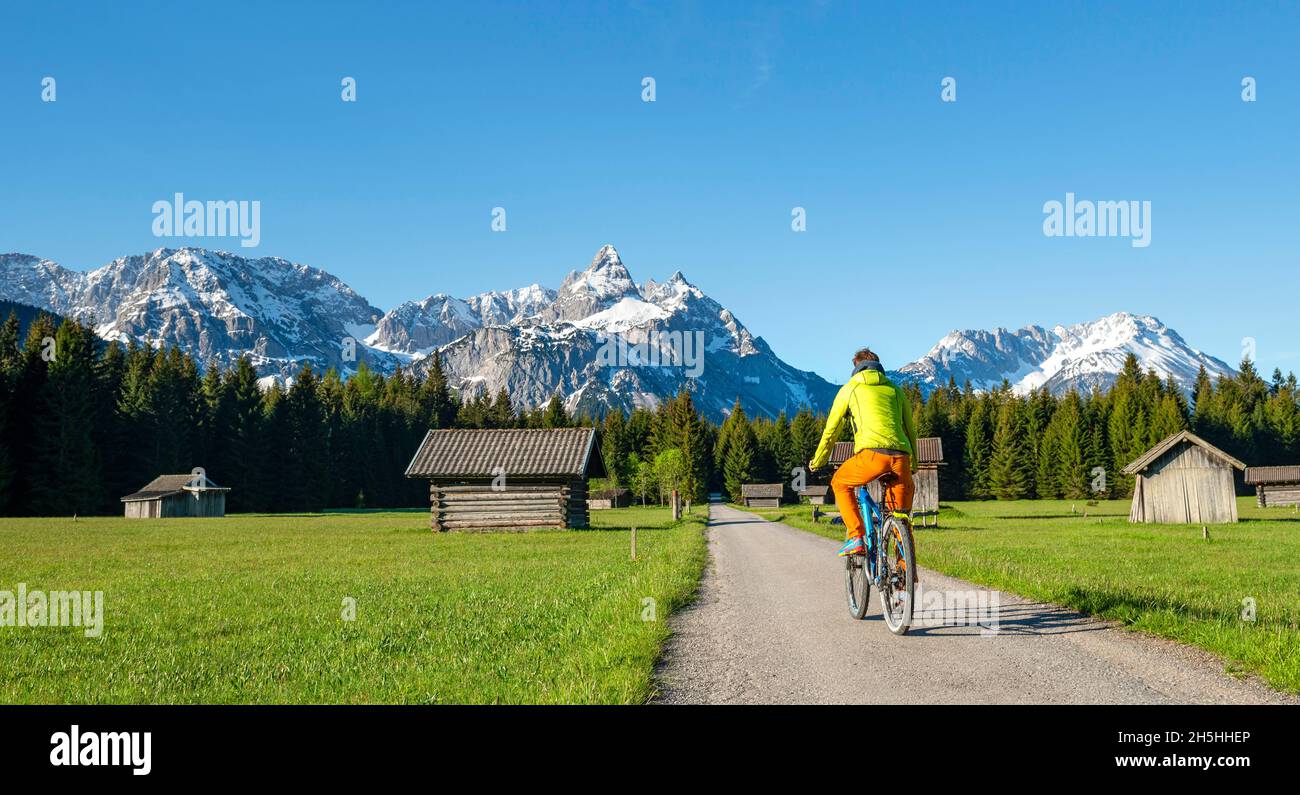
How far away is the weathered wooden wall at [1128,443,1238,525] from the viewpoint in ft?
142

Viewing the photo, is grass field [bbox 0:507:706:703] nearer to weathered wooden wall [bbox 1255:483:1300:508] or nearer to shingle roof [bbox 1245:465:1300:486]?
weathered wooden wall [bbox 1255:483:1300:508]

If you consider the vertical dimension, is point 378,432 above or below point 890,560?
above

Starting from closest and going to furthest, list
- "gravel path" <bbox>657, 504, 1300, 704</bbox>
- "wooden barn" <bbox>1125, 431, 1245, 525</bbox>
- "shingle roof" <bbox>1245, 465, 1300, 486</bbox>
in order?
"gravel path" <bbox>657, 504, 1300, 704</bbox> → "wooden barn" <bbox>1125, 431, 1245, 525</bbox> → "shingle roof" <bbox>1245, 465, 1300, 486</bbox>

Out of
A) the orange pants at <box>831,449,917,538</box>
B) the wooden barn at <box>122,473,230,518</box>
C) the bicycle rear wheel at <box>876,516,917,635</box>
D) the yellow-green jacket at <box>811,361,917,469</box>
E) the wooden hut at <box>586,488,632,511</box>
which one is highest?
the yellow-green jacket at <box>811,361,917,469</box>

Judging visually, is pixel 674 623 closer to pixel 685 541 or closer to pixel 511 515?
pixel 685 541

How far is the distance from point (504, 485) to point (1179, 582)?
2942 cm

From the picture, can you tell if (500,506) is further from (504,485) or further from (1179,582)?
(1179,582)

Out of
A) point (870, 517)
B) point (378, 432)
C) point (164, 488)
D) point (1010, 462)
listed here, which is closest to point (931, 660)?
point (870, 517)

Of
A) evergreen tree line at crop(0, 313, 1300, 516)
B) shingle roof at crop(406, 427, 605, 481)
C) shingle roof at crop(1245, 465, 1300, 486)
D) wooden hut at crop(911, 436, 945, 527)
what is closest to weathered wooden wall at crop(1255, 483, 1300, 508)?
shingle roof at crop(1245, 465, 1300, 486)

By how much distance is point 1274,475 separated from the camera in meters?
72.4

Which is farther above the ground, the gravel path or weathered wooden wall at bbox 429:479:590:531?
the gravel path

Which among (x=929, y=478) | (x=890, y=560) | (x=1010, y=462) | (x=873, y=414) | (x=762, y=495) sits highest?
(x=873, y=414)

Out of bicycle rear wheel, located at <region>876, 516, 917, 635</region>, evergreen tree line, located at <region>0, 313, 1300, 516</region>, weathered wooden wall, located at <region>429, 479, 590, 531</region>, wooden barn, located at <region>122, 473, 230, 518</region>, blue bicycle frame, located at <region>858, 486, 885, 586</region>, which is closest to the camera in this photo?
bicycle rear wheel, located at <region>876, 516, 917, 635</region>
